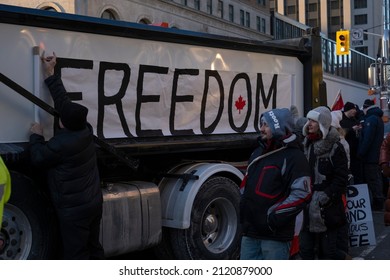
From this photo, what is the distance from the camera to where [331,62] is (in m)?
10.2

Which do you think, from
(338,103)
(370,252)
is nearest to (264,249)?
(370,252)

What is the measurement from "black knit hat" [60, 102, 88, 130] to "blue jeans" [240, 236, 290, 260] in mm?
1664

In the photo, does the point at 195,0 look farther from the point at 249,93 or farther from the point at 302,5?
the point at 302,5

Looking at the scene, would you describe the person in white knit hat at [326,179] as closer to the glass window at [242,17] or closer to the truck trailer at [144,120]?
the truck trailer at [144,120]

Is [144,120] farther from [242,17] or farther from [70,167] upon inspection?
[242,17]

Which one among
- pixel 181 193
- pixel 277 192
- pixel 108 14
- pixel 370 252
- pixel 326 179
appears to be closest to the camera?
pixel 277 192

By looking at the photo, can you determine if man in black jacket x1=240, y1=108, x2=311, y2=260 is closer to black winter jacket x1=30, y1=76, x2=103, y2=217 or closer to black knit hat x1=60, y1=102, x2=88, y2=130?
black winter jacket x1=30, y1=76, x2=103, y2=217

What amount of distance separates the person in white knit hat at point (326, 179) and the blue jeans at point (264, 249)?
1.15 m

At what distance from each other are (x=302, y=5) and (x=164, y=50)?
120 metres

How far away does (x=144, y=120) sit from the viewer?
5488mm

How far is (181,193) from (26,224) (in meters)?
1.78

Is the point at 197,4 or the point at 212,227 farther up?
the point at 197,4

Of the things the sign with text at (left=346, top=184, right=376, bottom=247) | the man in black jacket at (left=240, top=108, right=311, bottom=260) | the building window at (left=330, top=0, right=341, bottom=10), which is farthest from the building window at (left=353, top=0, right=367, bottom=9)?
the man in black jacket at (left=240, top=108, right=311, bottom=260)

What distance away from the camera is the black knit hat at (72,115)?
4.43 m
